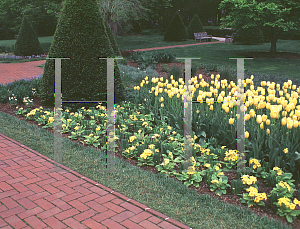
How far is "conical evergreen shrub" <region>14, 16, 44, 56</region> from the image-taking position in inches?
708

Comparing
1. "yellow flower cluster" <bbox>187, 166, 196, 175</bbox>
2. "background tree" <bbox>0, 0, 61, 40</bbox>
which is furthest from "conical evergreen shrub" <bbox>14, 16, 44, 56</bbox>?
"yellow flower cluster" <bbox>187, 166, 196, 175</bbox>

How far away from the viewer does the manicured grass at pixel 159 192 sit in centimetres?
320

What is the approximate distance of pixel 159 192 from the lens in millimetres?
3768

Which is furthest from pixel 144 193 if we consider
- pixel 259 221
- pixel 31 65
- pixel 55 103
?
pixel 31 65

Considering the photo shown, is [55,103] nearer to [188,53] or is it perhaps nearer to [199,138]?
[199,138]

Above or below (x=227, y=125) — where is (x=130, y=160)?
below

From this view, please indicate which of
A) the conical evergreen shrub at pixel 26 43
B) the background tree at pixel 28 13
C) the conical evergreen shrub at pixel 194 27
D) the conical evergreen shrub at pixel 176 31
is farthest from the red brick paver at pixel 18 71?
the conical evergreen shrub at pixel 194 27

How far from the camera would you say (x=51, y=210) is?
3467 mm

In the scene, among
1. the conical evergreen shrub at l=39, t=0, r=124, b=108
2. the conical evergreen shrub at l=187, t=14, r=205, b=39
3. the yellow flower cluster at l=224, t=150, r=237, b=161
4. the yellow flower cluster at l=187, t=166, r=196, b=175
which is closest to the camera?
the yellow flower cluster at l=187, t=166, r=196, b=175

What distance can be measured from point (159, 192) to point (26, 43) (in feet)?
54.9

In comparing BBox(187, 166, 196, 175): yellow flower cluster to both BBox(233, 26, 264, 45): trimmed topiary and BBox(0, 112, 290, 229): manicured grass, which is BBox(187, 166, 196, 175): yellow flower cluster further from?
BBox(233, 26, 264, 45): trimmed topiary

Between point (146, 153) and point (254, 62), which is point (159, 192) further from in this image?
point (254, 62)

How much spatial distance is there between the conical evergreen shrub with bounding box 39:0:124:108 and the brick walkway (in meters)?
2.67

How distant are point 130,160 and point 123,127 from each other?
1208 millimetres
